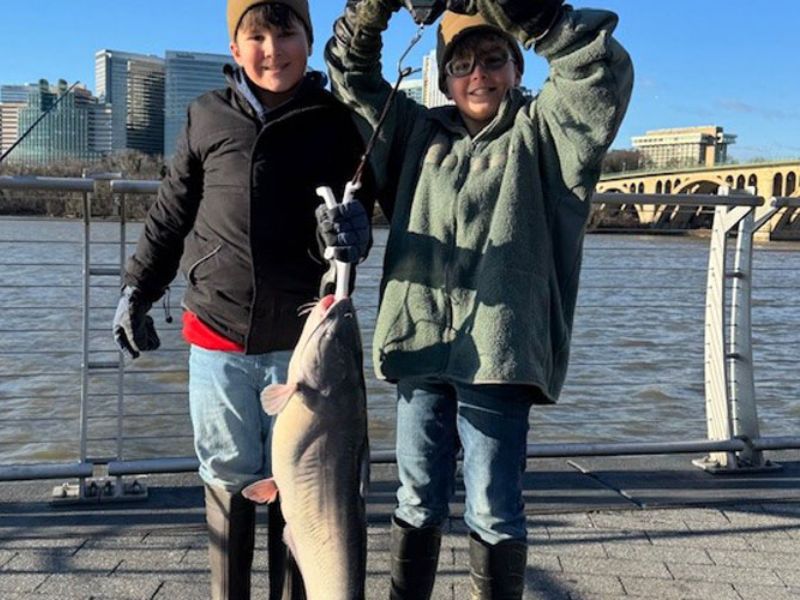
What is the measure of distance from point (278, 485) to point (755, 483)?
121 inches

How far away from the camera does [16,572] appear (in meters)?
3.28

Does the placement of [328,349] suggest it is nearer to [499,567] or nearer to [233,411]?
[233,411]

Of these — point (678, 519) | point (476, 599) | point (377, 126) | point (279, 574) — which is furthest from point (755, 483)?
point (377, 126)

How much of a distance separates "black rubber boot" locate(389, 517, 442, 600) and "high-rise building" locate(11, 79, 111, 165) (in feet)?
7.83

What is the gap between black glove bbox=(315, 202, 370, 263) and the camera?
7.61ft


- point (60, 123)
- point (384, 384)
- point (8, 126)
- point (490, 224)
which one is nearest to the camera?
point (490, 224)

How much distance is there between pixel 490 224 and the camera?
2531mm

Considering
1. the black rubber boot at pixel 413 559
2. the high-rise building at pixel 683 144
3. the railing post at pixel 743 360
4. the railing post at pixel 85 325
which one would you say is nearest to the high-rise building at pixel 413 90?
the black rubber boot at pixel 413 559

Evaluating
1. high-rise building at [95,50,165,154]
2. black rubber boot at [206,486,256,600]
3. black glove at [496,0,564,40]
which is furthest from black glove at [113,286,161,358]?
high-rise building at [95,50,165,154]

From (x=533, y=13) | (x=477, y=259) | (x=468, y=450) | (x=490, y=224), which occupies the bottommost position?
(x=468, y=450)

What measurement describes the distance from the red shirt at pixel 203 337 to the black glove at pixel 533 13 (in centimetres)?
124

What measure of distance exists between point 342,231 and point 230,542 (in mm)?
1150

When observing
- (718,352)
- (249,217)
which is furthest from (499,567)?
(718,352)

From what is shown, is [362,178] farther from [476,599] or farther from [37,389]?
[37,389]
